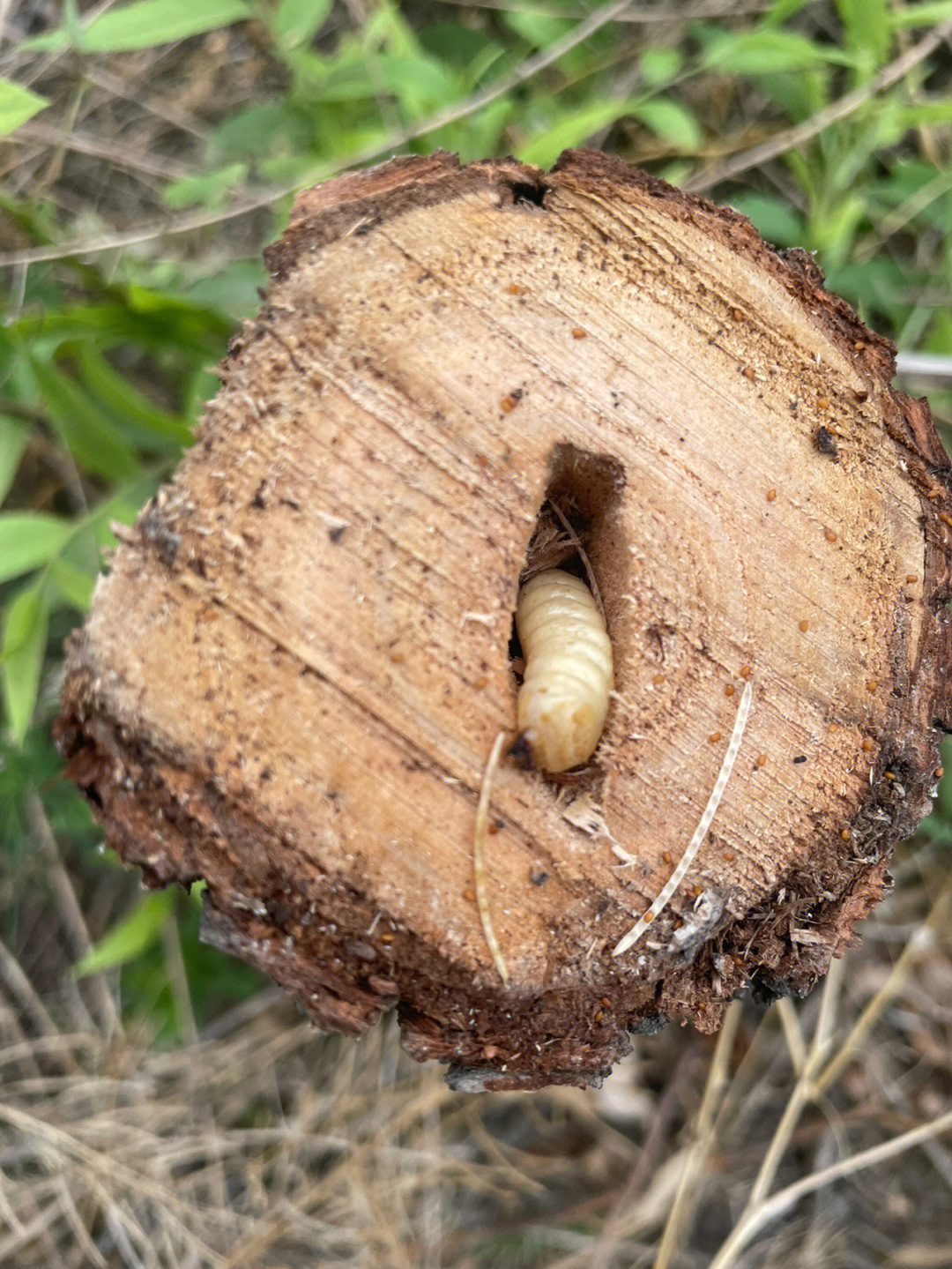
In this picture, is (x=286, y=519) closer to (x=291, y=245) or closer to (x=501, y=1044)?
(x=291, y=245)

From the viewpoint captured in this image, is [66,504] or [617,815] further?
[66,504]

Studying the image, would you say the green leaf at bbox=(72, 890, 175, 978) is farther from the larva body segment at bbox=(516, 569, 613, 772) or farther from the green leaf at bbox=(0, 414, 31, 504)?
the larva body segment at bbox=(516, 569, 613, 772)

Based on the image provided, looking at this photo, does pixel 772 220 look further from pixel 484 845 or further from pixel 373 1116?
pixel 373 1116

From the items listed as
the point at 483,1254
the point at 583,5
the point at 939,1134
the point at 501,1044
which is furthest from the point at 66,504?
the point at 939,1134

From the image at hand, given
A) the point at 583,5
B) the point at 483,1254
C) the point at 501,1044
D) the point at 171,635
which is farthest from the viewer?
the point at 483,1254

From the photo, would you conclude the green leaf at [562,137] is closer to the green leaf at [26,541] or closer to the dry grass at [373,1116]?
the dry grass at [373,1116]

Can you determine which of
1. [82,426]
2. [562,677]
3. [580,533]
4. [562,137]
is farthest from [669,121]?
[562,677]

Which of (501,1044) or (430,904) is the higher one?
(430,904)

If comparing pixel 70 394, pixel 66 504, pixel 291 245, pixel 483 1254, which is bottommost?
pixel 483 1254
